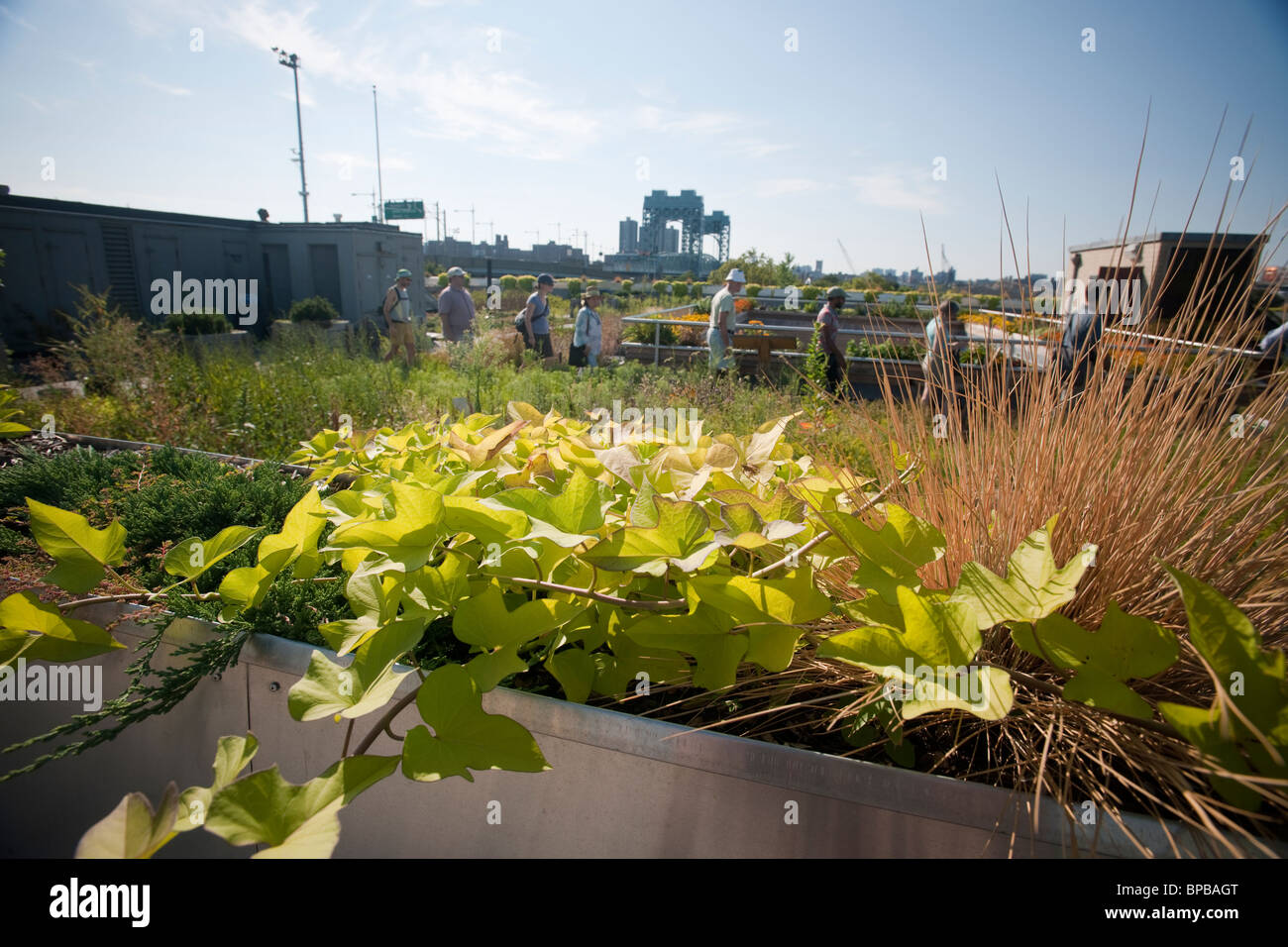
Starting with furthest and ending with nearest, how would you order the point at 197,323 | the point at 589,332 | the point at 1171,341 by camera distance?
the point at 197,323
the point at 589,332
the point at 1171,341

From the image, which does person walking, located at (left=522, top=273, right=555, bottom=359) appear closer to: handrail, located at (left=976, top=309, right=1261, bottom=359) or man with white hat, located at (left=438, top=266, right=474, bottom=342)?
man with white hat, located at (left=438, top=266, right=474, bottom=342)

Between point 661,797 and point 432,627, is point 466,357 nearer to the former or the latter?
point 432,627

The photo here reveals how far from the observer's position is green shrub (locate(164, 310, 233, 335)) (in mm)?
13133

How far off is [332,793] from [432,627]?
1.89 feet

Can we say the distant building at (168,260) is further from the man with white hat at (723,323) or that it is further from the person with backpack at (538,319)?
the man with white hat at (723,323)

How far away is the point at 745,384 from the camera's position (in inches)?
306

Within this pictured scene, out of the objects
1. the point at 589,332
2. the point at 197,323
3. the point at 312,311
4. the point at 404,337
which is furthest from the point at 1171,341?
the point at 312,311

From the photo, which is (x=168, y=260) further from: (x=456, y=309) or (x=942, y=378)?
(x=942, y=378)

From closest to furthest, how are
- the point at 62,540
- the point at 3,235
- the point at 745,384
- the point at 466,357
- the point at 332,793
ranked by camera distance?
the point at 332,793 → the point at 62,540 → the point at 466,357 → the point at 745,384 → the point at 3,235

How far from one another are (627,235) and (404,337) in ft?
245

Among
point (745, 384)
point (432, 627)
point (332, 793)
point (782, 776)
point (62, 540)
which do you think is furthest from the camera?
point (745, 384)

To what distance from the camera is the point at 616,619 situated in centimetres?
92

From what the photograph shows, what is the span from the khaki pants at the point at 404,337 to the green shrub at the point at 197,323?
613cm
